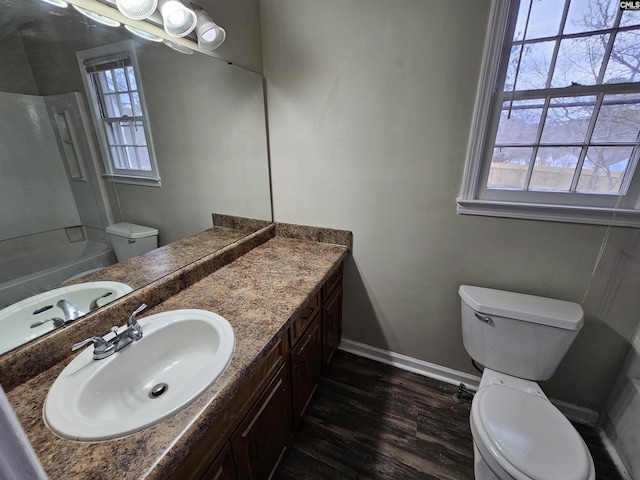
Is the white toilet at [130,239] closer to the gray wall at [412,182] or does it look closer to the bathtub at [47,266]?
the bathtub at [47,266]

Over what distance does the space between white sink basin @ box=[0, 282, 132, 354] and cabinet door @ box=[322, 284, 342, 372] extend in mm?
1029

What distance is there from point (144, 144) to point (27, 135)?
378 millimetres

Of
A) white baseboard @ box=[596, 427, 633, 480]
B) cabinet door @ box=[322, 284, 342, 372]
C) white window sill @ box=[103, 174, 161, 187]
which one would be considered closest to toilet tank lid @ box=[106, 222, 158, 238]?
white window sill @ box=[103, 174, 161, 187]

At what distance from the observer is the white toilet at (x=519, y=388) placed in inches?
38.4

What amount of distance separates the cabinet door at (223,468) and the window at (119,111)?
1005 mm

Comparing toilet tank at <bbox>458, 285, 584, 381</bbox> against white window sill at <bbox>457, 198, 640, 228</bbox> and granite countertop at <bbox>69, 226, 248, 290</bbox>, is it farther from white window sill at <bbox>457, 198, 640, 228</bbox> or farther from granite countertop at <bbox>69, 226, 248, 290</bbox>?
granite countertop at <bbox>69, 226, 248, 290</bbox>

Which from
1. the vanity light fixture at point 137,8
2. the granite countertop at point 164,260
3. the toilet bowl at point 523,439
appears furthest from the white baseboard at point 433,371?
the vanity light fixture at point 137,8

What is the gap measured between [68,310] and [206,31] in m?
1.22

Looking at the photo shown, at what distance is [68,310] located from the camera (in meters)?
0.93

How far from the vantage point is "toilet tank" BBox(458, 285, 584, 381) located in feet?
4.08


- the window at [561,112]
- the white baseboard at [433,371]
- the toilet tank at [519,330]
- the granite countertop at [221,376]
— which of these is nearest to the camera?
the granite countertop at [221,376]

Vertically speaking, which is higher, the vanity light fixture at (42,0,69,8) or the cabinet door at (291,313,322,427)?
the vanity light fixture at (42,0,69,8)

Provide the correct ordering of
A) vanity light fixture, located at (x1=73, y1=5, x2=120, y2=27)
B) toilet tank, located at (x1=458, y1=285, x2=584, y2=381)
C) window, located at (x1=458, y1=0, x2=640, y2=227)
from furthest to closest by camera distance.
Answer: toilet tank, located at (x1=458, y1=285, x2=584, y2=381)
window, located at (x1=458, y1=0, x2=640, y2=227)
vanity light fixture, located at (x1=73, y1=5, x2=120, y2=27)

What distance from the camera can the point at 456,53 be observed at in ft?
4.17
